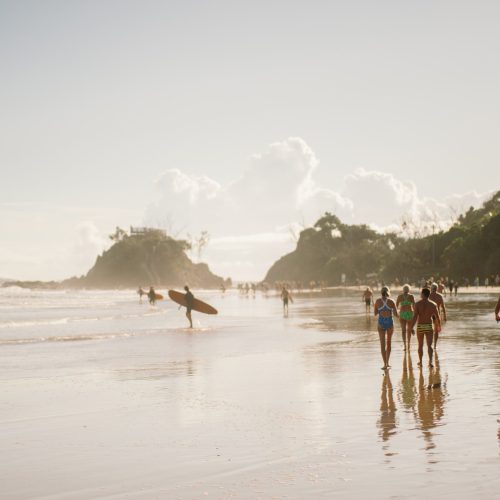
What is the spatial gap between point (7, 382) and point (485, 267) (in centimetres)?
8097

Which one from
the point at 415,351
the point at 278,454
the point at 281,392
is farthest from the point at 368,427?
the point at 415,351

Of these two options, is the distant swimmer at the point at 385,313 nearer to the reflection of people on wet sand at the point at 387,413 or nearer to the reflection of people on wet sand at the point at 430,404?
the reflection of people on wet sand at the point at 430,404

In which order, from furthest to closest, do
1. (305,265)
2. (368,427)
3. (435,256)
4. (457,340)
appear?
(305,265) → (435,256) → (457,340) → (368,427)

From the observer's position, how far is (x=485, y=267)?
86.6 metres

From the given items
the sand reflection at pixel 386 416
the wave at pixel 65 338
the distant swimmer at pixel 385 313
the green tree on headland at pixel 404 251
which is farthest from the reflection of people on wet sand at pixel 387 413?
the green tree on headland at pixel 404 251

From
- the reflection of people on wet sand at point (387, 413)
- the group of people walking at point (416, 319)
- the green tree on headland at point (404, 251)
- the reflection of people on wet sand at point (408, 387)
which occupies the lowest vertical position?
the reflection of people on wet sand at point (408, 387)

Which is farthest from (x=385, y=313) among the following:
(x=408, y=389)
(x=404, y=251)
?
(x=404, y=251)

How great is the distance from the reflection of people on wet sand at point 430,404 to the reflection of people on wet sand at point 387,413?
14.7 inches

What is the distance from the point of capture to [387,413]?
377 inches

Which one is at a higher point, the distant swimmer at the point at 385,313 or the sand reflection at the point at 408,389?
the distant swimmer at the point at 385,313

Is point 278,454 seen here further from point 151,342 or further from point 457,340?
point 151,342

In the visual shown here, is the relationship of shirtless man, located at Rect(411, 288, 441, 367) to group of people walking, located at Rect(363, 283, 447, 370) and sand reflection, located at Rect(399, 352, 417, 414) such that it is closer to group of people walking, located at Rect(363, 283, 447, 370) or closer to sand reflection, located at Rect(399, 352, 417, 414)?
group of people walking, located at Rect(363, 283, 447, 370)

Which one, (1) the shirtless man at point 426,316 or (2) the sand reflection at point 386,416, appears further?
(1) the shirtless man at point 426,316

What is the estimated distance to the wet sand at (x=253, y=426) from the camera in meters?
6.38
